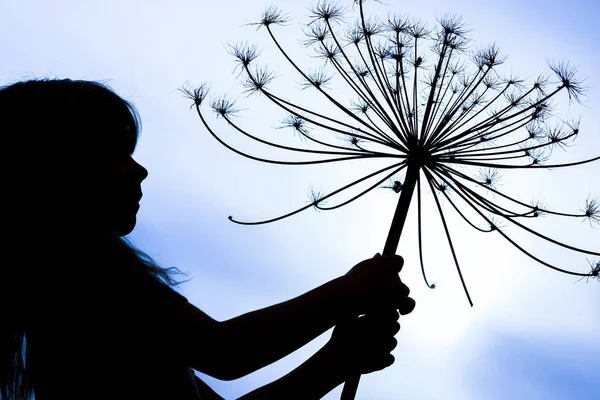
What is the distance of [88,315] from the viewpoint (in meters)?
2.40

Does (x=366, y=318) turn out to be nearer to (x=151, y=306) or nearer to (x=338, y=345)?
(x=338, y=345)

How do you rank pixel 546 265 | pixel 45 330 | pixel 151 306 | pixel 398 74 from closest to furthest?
pixel 151 306 → pixel 45 330 → pixel 546 265 → pixel 398 74

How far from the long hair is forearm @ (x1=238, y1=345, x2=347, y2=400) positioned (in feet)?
2.70

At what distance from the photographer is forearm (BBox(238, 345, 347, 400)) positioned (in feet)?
9.71

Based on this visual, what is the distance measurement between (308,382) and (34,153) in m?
1.89

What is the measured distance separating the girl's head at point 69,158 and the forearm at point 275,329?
0.84 meters

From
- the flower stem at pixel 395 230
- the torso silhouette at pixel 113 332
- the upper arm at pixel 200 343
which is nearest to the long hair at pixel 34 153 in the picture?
the torso silhouette at pixel 113 332

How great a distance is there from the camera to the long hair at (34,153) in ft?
8.36

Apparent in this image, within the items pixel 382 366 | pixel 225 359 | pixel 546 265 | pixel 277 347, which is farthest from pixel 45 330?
pixel 546 265

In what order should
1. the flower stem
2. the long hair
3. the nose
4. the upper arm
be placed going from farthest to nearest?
the flower stem → the nose → the long hair → the upper arm

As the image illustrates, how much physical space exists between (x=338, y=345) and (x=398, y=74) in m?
3.07

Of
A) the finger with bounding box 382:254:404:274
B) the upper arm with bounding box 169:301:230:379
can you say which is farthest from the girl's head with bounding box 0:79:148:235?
the finger with bounding box 382:254:404:274

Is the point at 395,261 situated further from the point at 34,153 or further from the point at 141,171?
the point at 34,153

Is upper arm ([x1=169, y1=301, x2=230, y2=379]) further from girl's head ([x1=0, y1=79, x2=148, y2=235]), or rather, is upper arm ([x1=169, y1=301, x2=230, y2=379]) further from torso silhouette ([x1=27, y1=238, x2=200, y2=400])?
girl's head ([x1=0, y1=79, x2=148, y2=235])
